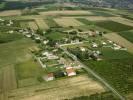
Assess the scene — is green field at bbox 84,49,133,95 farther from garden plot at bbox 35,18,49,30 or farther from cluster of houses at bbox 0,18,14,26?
cluster of houses at bbox 0,18,14,26

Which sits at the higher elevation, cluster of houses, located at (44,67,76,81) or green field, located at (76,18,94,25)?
cluster of houses, located at (44,67,76,81)

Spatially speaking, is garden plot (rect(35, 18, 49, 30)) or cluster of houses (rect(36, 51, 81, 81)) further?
garden plot (rect(35, 18, 49, 30))

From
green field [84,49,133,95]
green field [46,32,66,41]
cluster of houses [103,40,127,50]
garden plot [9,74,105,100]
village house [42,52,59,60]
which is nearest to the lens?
garden plot [9,74,105,100]

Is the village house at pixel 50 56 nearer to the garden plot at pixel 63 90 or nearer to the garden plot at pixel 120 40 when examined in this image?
the garden plot at pixel 63 90

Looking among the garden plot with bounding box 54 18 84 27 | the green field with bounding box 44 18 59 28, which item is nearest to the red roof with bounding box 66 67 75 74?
the green field with bounding box 44 18 59 28

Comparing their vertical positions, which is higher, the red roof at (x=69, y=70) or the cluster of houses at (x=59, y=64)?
the red roof at (x=69, y=70)

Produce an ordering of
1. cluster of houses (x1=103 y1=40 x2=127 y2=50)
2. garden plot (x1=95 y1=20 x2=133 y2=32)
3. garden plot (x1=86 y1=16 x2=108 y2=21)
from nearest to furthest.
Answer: cluster of houses (x1=103 y1=40 x2=127 y2=50) < garden plot (x1=95 y1=20 x2=133 y2=32) < garden plot (x1=86 y1=16 x2=108 y2=21)

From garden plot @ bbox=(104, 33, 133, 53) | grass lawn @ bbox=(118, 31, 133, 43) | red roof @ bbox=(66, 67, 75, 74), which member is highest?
red roof @ bbox=(66, 67, 75, 74)

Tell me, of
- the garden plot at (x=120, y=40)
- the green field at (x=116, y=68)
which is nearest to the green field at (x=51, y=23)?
the garden plot at (x=120, y=40)

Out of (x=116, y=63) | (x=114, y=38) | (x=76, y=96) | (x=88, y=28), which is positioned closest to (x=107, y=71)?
(x=116, y=63)
